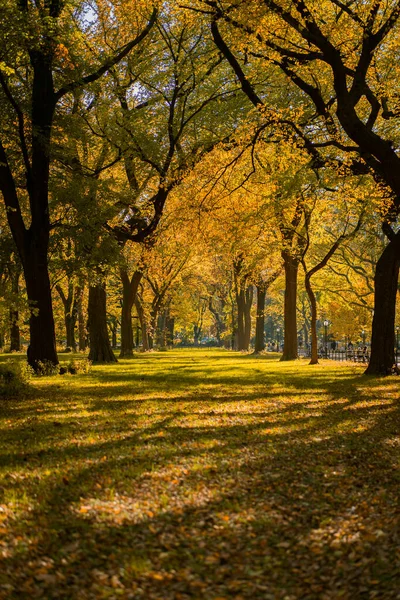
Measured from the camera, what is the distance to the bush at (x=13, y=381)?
46.0 feet

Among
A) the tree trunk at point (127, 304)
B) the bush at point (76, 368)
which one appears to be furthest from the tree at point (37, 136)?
the tree trunk at point (127, 304)

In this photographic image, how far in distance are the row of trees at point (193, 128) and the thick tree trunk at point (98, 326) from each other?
0.07 metres

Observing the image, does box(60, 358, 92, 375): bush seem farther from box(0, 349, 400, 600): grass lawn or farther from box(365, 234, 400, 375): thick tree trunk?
box(365, 234, 400, 375): thick tree trunk

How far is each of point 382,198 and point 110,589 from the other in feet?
54.0

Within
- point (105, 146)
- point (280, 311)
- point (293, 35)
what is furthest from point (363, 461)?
point (280, 311)

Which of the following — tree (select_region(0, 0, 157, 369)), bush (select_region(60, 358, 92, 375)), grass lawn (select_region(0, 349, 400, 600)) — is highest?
tree (select_region(0, 0, 157, 369))

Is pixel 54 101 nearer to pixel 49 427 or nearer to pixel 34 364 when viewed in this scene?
pixel 34 364

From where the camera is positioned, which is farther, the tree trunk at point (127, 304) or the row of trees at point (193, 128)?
the tree trunk at point (127, 304)

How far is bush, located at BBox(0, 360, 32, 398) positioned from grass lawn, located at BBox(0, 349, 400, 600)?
285 cm

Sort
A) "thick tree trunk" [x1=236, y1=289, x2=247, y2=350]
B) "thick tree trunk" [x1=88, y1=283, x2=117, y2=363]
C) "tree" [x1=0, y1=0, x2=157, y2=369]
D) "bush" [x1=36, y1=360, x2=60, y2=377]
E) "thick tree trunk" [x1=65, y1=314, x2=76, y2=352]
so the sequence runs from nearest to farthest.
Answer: "tree" [x1=0, y1=0, x2=157, y2=369] < "bush" [x1=36, y1=360, x2=60, y2=377] < "thick tree trunk" [x1=88, y1=283, x2=117, y2=363] < "thick tree trunk" [x1=236, y1=289, x2=247, y2=350] < "thick tree trunk" [x1=65, y1=314, x2=76, y2=352]

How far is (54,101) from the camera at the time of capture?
1716cm

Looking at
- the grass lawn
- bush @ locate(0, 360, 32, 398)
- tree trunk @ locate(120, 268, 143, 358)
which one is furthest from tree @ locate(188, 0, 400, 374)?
tree trunk @ locate(120, 268, 143, 358)

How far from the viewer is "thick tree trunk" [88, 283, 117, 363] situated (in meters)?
26.8

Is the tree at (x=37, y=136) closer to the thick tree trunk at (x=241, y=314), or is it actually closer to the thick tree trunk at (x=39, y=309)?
the thick tree trunk at (x=39, y=309)
